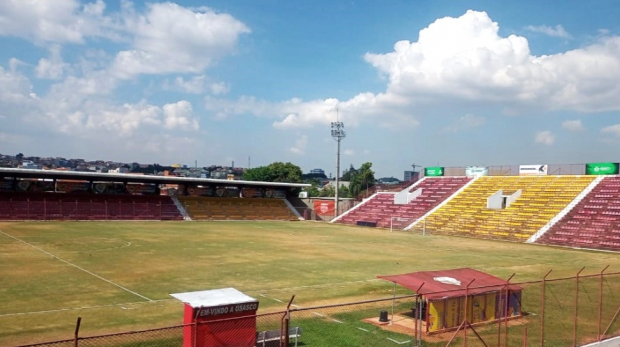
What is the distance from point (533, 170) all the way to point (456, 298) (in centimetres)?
5970

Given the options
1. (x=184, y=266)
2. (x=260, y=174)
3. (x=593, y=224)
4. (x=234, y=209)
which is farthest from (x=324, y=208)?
(x=260, y=174)

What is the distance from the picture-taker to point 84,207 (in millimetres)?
63250

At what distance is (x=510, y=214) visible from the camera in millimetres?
58219

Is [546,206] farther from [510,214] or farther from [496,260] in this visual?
[496,260]

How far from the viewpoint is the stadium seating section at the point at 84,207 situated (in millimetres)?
59062

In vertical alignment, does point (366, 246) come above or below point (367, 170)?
below

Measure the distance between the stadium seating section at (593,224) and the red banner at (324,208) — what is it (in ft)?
117

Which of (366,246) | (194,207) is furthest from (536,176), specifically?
(194,207)

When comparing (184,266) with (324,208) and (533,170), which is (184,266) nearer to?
(324,208)

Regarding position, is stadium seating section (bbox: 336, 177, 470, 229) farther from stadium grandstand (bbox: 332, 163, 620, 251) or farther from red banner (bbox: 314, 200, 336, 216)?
red banner (bbox: 314, 200, 336, 216)

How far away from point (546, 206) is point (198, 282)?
4582 cm

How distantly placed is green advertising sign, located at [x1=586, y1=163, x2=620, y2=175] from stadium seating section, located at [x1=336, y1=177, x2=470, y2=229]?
16511 millimetres

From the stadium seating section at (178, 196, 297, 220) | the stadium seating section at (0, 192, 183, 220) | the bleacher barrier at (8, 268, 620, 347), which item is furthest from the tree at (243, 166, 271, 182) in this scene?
the bleacher barrier at (8, 268, 620, 347)

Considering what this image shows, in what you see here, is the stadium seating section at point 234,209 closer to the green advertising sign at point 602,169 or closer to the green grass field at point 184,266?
the green grass field at point 184,266
